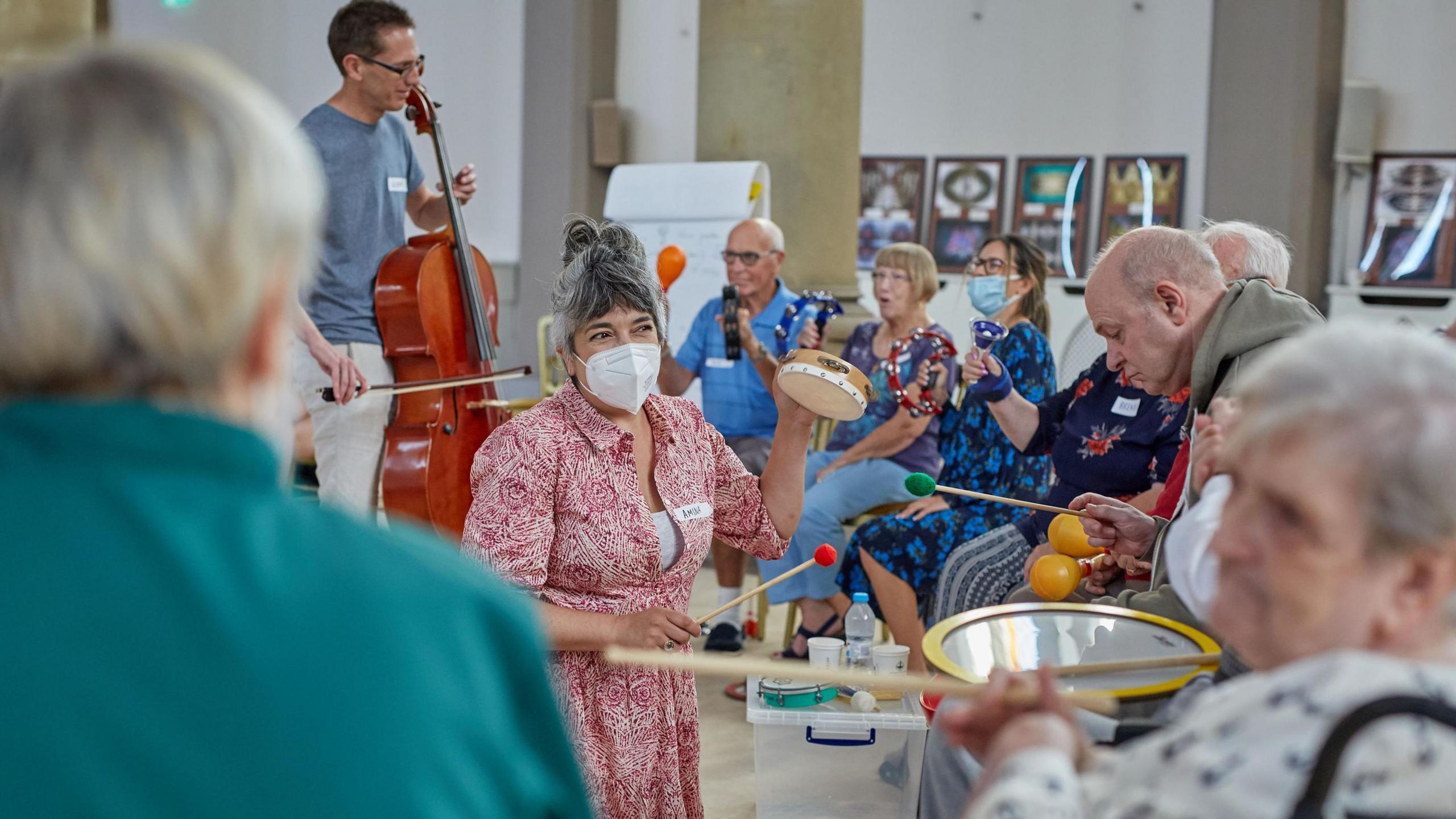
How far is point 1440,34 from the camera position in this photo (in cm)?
723

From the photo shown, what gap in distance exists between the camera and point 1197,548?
1.52 metres

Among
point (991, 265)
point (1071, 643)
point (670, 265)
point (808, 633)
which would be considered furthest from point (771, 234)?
point (1071, 643)

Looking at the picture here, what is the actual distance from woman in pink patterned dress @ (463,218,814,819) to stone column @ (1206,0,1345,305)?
18.0 ft

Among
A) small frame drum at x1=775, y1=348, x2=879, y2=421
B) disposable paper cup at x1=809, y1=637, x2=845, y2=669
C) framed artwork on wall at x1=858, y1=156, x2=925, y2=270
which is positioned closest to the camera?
small frame drum at x1=775, y1=348, x2=879, y2=421

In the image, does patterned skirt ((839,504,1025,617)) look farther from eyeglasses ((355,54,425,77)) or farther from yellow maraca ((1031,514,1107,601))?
eyeglasses ((355,54,425,77))

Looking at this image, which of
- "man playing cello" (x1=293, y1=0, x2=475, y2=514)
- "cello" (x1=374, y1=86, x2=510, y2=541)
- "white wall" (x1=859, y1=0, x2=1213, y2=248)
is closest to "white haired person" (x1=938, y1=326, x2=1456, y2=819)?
"cello" (x1=374, y1=86, x2=510, y2=541)

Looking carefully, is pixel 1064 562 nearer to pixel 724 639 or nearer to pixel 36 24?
pixel 724 639

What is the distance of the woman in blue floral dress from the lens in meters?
3.84

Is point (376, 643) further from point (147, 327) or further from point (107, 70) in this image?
point (107, 70)

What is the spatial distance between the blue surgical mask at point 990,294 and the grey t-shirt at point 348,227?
1.87 meters

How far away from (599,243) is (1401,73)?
6489 millimetres

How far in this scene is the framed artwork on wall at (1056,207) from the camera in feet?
27.0

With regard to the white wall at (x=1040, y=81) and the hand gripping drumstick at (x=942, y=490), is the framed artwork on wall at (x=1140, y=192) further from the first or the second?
the hand gripping drumstick at (x=942, y=490)

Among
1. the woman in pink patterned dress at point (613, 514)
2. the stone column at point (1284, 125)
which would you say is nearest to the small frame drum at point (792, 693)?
the woman in pink patterned dress at point (613, 514)
